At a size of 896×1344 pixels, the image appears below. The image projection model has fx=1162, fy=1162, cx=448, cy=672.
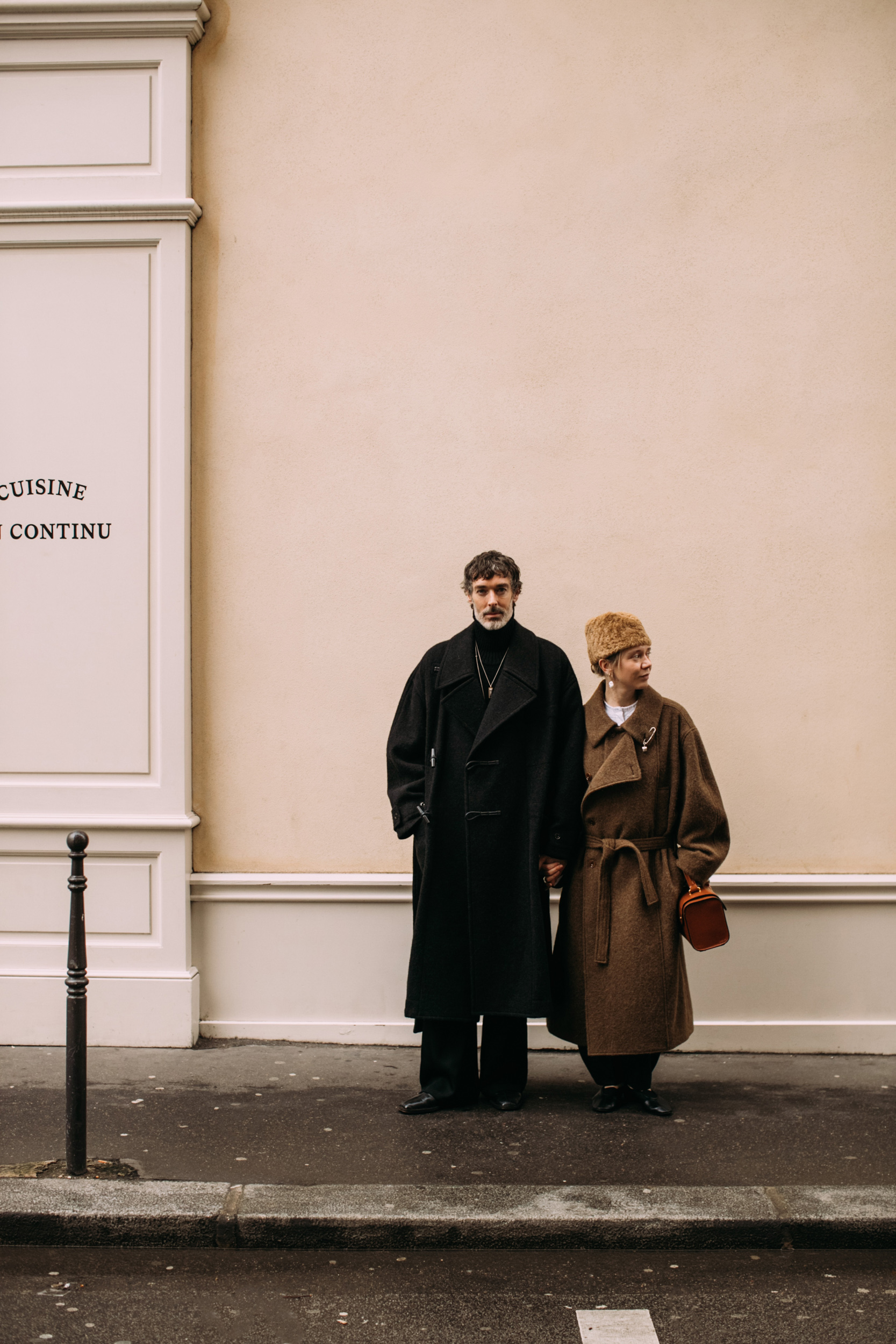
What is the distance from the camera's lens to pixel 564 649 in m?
5.60

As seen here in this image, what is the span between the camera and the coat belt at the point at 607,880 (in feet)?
14.9

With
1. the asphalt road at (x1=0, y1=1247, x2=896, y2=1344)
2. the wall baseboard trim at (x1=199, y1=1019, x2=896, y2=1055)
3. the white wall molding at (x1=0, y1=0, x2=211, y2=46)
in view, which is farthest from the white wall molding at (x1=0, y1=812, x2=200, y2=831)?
the white wall molding at (x1=0, y1=0, x2=211, y2=46)

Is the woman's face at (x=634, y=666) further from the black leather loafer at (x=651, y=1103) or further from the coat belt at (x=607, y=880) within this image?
the black leather loafer at (x=651, y=1103)

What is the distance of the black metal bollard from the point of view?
3.85 m

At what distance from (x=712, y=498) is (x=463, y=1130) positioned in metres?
3.02

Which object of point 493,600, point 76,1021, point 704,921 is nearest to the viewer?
point 76,1021

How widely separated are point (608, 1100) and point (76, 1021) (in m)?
2.11

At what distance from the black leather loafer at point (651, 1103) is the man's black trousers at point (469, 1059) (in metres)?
0.47

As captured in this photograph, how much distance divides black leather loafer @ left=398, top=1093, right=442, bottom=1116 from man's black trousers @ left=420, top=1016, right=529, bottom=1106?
0.03 m

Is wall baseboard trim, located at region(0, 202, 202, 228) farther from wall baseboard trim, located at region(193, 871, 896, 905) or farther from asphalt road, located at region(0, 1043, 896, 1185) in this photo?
asphalt road, located at region(0, 1043, 896, 1185)

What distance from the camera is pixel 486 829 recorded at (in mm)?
4645

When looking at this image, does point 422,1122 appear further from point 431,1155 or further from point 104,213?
point 104,213

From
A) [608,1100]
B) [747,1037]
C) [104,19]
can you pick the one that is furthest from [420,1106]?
[104,19]

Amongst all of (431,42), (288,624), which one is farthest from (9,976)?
(431,42)
